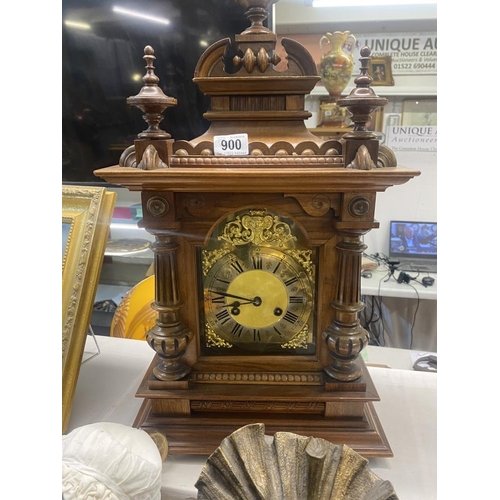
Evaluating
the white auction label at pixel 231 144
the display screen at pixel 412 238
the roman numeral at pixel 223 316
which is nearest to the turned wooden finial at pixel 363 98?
the white auction label at pixel 231 144

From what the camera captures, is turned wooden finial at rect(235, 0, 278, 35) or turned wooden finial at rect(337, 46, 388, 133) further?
turned wooden finial at rect(235, 0, 278, 35)

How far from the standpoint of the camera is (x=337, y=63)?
1.30 meters

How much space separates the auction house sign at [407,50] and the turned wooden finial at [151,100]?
50.4 inches

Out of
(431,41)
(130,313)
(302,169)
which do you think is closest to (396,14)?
(431,41)

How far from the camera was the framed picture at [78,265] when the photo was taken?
2.60 feet

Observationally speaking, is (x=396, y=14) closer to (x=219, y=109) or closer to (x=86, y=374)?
(x=219, y=109)

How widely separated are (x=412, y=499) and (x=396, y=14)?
5.04 feet

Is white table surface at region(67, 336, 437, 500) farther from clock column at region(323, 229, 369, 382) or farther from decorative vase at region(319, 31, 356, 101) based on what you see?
decorative vase at region(319, 31, 356, 101)

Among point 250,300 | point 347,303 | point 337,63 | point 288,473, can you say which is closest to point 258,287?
point 250,300

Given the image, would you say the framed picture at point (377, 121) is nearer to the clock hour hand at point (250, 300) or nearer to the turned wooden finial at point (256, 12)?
the turned wooden finial at point (256, 12)

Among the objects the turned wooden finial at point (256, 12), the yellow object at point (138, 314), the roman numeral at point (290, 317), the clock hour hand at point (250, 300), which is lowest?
the yellow object at point (138, 314)

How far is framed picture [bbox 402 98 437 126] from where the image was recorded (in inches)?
65.6

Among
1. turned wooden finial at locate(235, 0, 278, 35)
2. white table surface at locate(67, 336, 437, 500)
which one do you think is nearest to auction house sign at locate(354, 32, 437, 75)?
turned wooden finial at locate(235, 0, 278, 35)

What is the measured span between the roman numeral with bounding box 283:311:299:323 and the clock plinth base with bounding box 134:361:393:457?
0.40ft
